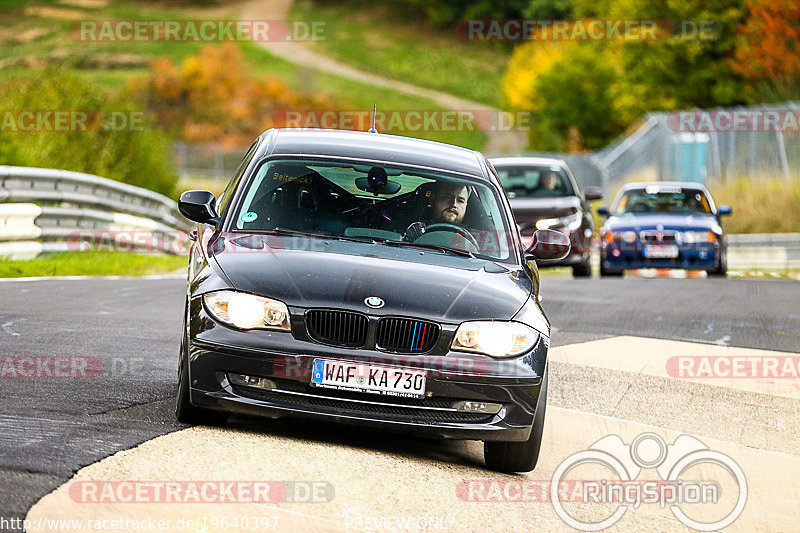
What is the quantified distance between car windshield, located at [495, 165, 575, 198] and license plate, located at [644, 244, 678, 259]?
1.38m

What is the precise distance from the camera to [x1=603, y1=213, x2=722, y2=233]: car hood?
69.7ft

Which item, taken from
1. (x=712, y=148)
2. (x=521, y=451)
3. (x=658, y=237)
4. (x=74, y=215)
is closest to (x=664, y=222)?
(x=658, y=237)

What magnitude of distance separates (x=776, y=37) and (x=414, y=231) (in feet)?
142

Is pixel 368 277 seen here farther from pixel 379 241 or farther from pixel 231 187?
pixel 231 187

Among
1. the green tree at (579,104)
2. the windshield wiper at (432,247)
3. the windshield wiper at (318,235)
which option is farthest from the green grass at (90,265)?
A: the green tree at (579,104)

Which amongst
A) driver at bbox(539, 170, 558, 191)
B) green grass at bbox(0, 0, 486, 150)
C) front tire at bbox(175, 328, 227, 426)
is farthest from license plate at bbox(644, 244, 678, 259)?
green grass at bbox(0, 0, 486, 150)

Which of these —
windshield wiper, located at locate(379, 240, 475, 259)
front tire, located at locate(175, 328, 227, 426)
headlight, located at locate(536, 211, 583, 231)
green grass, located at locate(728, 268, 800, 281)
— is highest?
windshield wiper, located at locate(379, 240, 475, 259)

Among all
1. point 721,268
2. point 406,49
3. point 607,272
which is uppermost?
point 406,49

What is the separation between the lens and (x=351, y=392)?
682 centimetres

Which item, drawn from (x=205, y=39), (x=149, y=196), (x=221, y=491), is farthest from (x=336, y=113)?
(x=221, y=491)

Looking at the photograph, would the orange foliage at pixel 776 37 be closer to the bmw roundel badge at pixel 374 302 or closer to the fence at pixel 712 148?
the fence at pixel 712 148

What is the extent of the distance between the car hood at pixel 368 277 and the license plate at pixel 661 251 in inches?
542

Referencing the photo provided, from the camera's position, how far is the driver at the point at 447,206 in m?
8.16

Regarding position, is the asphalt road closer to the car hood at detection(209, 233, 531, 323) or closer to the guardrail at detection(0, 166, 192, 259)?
the car hood at detection(209, 233, 531, 323)
